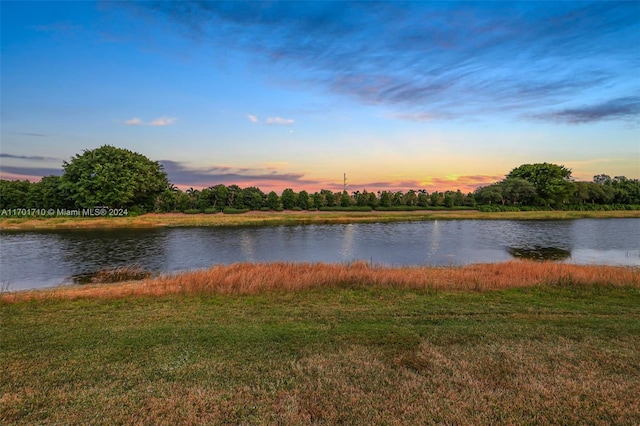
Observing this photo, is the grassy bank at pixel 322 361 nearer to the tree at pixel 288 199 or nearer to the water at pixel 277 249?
the water at pixel 277 249

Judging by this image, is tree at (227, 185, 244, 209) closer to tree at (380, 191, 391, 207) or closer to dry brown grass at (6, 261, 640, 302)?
tree at (380, 191, 391, 207)

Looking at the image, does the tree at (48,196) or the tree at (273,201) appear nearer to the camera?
the tree at (48,196)

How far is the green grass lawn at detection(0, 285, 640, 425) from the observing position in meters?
4.28

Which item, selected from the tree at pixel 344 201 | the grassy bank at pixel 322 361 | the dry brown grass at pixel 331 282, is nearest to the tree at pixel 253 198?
the tree at pixel 344 201

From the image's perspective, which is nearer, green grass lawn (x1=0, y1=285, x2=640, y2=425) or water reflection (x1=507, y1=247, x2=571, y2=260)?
green grass lawn (x1=0, y1=285, x2=640, y2=425)

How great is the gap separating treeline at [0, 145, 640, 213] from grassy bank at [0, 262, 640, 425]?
5465 cm

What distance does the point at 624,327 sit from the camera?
7.45 meters

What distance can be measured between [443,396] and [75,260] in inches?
1100

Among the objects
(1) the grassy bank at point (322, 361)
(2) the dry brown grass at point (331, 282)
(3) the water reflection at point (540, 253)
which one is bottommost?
(3) the water reflection at point (540, 253)

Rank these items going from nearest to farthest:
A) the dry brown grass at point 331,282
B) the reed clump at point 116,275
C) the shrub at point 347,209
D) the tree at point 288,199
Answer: the dry brown grass at point 331,282
the reed clump at point 116,275
the tree at point 288,199
the shrub at point 347,209

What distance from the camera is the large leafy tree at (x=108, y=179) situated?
55844 millimetres

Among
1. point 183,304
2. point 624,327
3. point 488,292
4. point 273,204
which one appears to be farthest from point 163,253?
point 273,204

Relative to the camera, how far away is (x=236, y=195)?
3255 inches

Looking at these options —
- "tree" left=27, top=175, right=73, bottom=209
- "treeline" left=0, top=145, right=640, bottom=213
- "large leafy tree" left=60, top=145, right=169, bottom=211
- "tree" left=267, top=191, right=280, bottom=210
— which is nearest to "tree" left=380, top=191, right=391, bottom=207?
"treeline" left=0, top=145, right=640, bottom=213
